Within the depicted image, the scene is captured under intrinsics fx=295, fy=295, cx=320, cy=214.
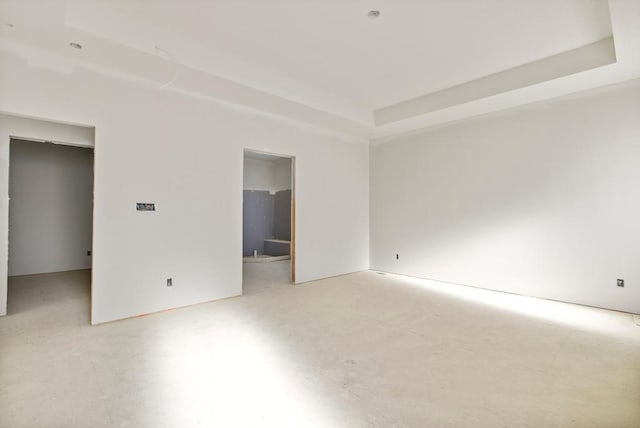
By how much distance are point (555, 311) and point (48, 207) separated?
27.8ft

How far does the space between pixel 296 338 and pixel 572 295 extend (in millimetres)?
3825

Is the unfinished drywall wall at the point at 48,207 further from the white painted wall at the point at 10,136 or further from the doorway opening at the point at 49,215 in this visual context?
the white painted wall at the point at 10,136

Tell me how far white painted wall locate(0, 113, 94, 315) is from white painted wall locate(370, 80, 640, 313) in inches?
203

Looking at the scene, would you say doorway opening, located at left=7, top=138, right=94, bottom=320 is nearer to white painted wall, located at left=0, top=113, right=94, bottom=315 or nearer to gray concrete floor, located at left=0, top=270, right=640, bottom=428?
white painted wall, located at left=0, top=113, right=94, bottom=315

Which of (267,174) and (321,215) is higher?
(267,174)

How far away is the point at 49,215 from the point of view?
18.5ft

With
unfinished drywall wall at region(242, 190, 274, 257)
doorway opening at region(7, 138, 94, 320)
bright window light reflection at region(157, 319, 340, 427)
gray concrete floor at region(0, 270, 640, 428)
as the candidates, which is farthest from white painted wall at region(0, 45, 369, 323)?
unfinished drywall wall at region(242, 190, 274, 257)

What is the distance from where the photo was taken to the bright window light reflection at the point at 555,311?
3.13 meters

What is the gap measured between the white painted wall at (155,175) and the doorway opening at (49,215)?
214 cm

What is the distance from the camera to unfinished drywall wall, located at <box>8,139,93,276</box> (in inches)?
211

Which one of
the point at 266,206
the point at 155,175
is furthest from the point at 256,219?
the point at 155,175

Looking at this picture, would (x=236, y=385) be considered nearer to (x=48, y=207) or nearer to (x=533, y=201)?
(x=533, y=201)

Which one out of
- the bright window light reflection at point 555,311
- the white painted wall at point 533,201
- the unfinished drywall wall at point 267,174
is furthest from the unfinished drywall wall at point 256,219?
the bright window light reflection at point 555,311

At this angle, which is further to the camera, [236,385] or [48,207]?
A: [48,207]
